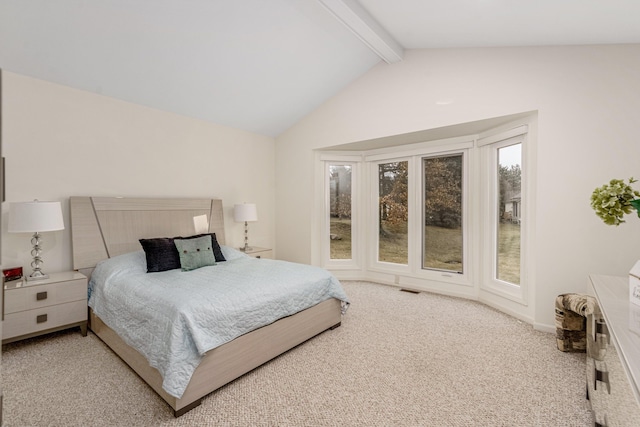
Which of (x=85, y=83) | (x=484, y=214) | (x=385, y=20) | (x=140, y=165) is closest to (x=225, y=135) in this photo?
(x=140, y=165)

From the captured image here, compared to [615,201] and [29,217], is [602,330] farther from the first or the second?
[29,217]

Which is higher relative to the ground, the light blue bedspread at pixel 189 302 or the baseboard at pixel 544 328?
the light blue bedspread at pixel 189 302

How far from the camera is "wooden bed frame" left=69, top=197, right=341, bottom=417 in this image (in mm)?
2203

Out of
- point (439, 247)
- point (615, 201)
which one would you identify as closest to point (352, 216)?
point (439, 247)

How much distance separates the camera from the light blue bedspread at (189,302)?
6.84 ft

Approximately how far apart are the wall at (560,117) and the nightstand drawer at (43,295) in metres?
3.87

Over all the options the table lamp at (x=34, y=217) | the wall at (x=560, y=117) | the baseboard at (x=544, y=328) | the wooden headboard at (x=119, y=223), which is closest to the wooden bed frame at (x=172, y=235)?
the wooden headboard at (x=119, y=223)

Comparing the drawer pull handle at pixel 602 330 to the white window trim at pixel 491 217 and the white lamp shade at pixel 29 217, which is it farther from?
the white lamp shade at pixel 29 217

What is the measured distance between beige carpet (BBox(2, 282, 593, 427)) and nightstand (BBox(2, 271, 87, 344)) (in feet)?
0.56

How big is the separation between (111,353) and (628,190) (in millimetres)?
3843

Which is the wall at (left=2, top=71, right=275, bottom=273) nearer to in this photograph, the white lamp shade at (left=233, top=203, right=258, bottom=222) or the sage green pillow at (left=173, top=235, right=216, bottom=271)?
the white lamp shade at (left=233, top=203, right=258, bottom=222)

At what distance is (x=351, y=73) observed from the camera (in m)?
4.41

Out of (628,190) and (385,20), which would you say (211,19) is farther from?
(628,190)

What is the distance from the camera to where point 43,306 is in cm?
285
